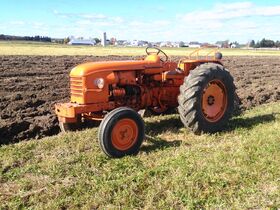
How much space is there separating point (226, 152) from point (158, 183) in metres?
1.67

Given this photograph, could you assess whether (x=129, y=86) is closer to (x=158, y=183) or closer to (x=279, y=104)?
(x=158, y=183)

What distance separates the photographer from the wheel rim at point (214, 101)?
7.55m

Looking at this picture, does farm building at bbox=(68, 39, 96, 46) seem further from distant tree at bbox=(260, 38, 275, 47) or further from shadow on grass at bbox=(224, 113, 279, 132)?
shadow on grass at bbox=(224, 113, 279, 132)

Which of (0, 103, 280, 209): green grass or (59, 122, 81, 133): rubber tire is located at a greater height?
(59, 122, 81, 133): rubber tire

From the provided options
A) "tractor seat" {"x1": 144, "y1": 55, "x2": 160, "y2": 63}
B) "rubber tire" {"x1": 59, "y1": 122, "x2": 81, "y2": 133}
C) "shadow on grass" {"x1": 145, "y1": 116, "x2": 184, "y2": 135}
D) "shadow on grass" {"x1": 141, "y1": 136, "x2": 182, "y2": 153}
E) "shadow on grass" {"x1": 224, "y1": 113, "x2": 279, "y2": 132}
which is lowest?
"shadow on grass" {"x1": 141, "y1": 136, "x2": 182, "y2": 153}

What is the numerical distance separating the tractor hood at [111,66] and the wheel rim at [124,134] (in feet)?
3.52

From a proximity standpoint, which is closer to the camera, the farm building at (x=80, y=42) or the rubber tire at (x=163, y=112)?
the rubber tire at (x=163, y=112)

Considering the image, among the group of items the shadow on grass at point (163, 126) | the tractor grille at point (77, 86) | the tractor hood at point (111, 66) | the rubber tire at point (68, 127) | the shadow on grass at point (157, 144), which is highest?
the tractor hood at point (111, 66)

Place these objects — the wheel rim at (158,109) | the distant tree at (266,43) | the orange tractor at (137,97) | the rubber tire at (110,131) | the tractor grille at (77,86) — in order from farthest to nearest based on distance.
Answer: the distant tree at (266,43) → the wheel rim at (158,109) → the tractor grille at (77,86) → the orange tractor at (137,97) → the rubber tire at (110,131)

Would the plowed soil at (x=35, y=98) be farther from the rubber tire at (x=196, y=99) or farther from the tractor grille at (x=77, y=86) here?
the rubber tire at (x=196, y=99)

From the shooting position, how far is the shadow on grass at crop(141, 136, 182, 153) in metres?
6.58

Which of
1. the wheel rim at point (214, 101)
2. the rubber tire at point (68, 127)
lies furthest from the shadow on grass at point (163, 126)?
the rubber tire at point (68, 127)

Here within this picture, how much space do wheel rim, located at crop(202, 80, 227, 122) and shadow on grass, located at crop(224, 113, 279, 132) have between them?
0.36 meters

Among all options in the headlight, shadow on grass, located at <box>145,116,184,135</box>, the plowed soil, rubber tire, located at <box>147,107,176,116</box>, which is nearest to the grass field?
the plowed soil
